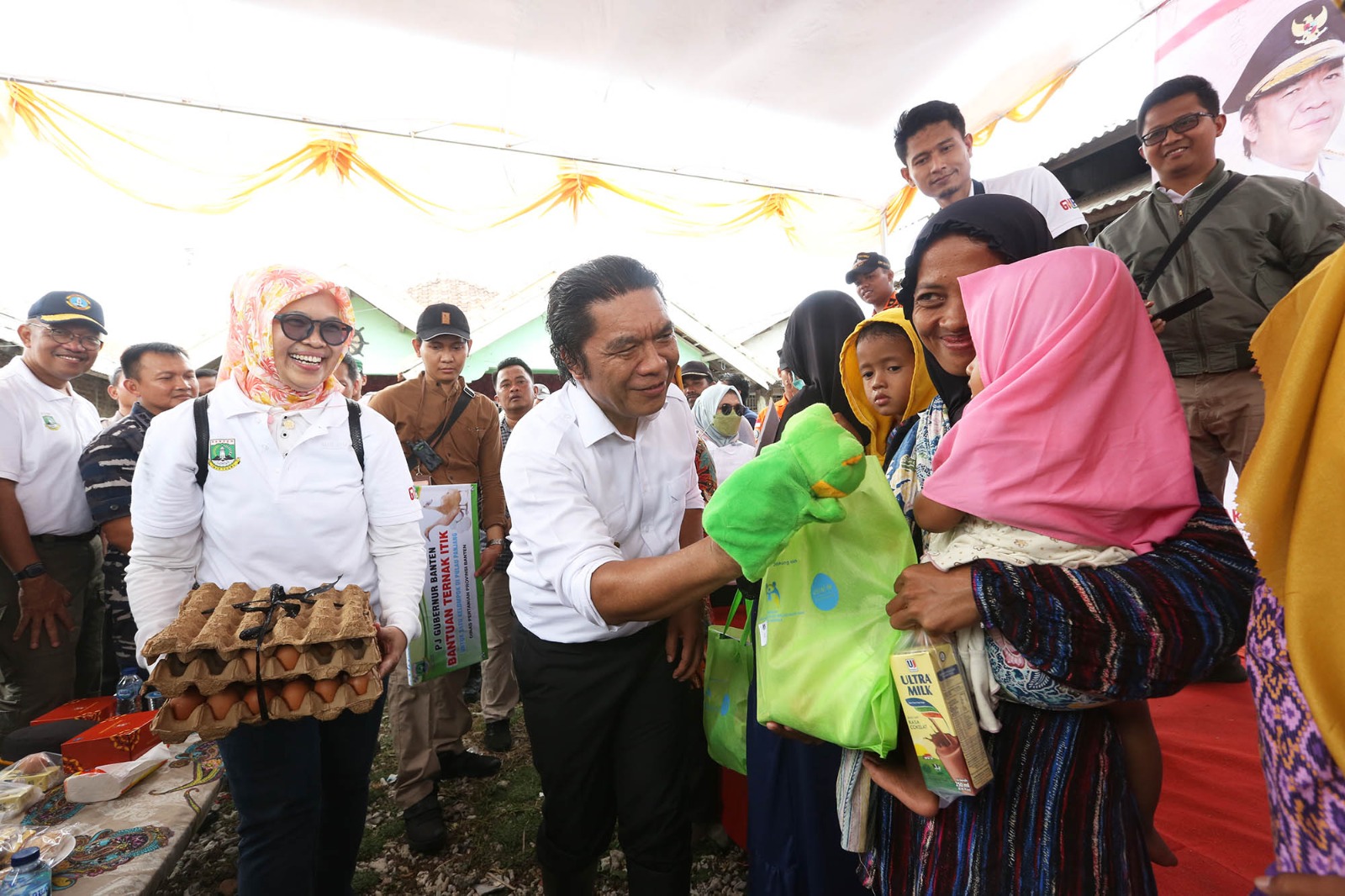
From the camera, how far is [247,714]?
1.45 m

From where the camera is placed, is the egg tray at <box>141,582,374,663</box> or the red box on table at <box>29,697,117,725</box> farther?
the red box on table at <box>29,697,117,725</box>

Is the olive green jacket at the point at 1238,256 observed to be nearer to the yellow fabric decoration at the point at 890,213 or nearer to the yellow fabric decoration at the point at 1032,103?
the yellow fabric decoration at the point at 1032,103

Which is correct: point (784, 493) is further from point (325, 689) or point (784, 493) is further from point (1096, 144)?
point (1096, 144)

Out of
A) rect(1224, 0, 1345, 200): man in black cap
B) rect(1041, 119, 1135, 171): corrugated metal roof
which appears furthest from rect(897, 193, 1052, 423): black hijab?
rect(1041, 119, 1135, 171): corrugated metal roof

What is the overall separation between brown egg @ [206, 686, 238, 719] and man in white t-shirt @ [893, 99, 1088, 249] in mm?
3416

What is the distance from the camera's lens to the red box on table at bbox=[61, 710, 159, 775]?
2533mm

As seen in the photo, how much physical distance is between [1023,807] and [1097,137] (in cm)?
572

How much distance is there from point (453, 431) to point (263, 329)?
188cm

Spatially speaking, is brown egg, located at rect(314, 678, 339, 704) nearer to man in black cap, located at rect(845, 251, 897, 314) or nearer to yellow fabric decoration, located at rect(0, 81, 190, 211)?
man in black cap, located at rect(845, 251, 897, 314)

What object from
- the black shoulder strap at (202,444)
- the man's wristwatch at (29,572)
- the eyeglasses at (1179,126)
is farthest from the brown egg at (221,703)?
the eyeglasses at (1179,126)

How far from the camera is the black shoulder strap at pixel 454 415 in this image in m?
3.61

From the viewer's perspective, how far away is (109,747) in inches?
101

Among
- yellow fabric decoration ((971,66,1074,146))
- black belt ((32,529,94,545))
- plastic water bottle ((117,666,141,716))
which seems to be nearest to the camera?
plastic water bottle ((117,666,141,716))

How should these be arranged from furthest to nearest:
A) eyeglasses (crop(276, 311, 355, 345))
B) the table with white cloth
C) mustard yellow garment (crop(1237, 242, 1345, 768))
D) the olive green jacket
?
the olive green jacket
the table with white cloth
eyeglasses (crop(276, 311, 355, 345))
mustard yellow garment (crop(1237, 242, 1345, 768))
